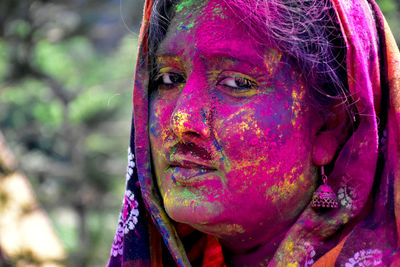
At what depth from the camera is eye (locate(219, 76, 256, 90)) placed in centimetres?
175

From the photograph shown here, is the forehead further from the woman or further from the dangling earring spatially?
the dangling earring

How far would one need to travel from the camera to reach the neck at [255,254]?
185 centimetres

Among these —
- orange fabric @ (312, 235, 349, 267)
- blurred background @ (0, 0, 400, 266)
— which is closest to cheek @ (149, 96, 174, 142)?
Answer: orange fabric @ (312, 235, 349, 267)

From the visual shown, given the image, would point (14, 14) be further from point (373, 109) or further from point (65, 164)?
point (373, 109)

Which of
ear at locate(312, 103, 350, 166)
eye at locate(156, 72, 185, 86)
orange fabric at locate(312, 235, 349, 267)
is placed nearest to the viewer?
Answer: orange fabric at locate(312, 235, 349, 267)

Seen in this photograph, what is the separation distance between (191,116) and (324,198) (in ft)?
1.64

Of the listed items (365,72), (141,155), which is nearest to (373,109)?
(365,72)

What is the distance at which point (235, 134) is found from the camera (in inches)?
67.0

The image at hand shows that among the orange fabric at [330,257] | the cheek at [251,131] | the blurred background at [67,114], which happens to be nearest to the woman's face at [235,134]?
the cheek at [251,131]

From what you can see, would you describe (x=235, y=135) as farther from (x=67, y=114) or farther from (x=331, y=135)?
(x=67, y=114)

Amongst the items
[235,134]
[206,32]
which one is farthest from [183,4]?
[235,134]

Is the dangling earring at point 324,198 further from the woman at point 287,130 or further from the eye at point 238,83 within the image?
the eye at point 238,83

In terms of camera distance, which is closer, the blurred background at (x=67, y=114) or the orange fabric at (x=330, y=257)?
the orange fabric at (x=330, y=257)

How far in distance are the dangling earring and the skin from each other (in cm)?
5
